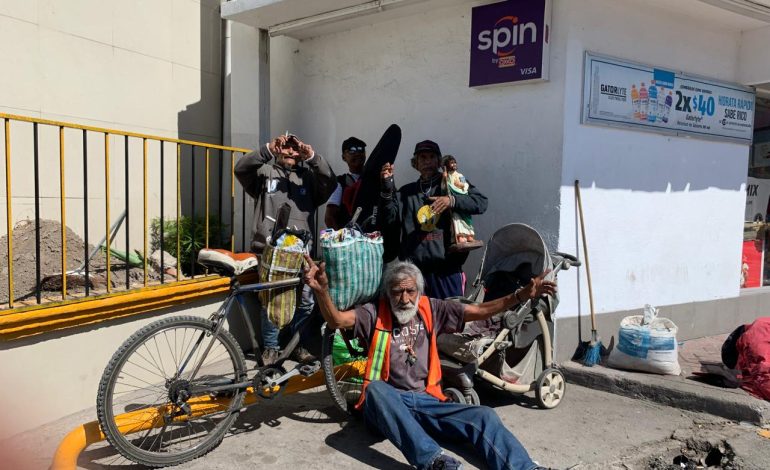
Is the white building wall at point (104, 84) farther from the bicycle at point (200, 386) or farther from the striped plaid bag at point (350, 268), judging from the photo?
the striped plaid bag at point (350, 268)

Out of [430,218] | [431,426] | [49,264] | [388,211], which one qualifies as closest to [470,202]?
[430,218]

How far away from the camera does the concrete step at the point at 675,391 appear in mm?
4199

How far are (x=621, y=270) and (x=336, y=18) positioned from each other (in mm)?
3686

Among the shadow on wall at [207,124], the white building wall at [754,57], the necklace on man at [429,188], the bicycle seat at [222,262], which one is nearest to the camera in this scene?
the bicycle seat at [222,262]

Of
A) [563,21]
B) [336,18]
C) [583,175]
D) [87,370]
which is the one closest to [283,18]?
[336,18]

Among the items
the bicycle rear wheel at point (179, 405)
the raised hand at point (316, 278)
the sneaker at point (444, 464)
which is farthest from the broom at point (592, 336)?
the bicycle rear wheel at point (179, 405)

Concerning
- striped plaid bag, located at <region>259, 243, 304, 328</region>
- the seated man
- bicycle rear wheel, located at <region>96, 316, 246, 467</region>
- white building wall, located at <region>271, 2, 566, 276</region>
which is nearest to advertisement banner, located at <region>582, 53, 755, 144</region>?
white building wall, located at <region>271, 2, 566, 276</region>

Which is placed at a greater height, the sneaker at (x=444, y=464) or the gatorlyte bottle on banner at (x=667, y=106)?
the gatorlyte bottle on banner at (x=667, y=106)

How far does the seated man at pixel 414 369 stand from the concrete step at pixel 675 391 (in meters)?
1.64

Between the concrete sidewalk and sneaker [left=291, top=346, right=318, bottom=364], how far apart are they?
7.63 ft

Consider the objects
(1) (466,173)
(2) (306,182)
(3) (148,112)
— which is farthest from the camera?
(3) (148,112)

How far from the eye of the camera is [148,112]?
634 centimetres

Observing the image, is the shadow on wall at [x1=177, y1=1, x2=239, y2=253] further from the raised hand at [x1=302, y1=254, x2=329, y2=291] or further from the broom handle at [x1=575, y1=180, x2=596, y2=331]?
the broom handle at [x1=575, y1=180, x2=596, y2=331]

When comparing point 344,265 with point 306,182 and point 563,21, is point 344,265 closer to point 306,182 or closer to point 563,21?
point 306,182
